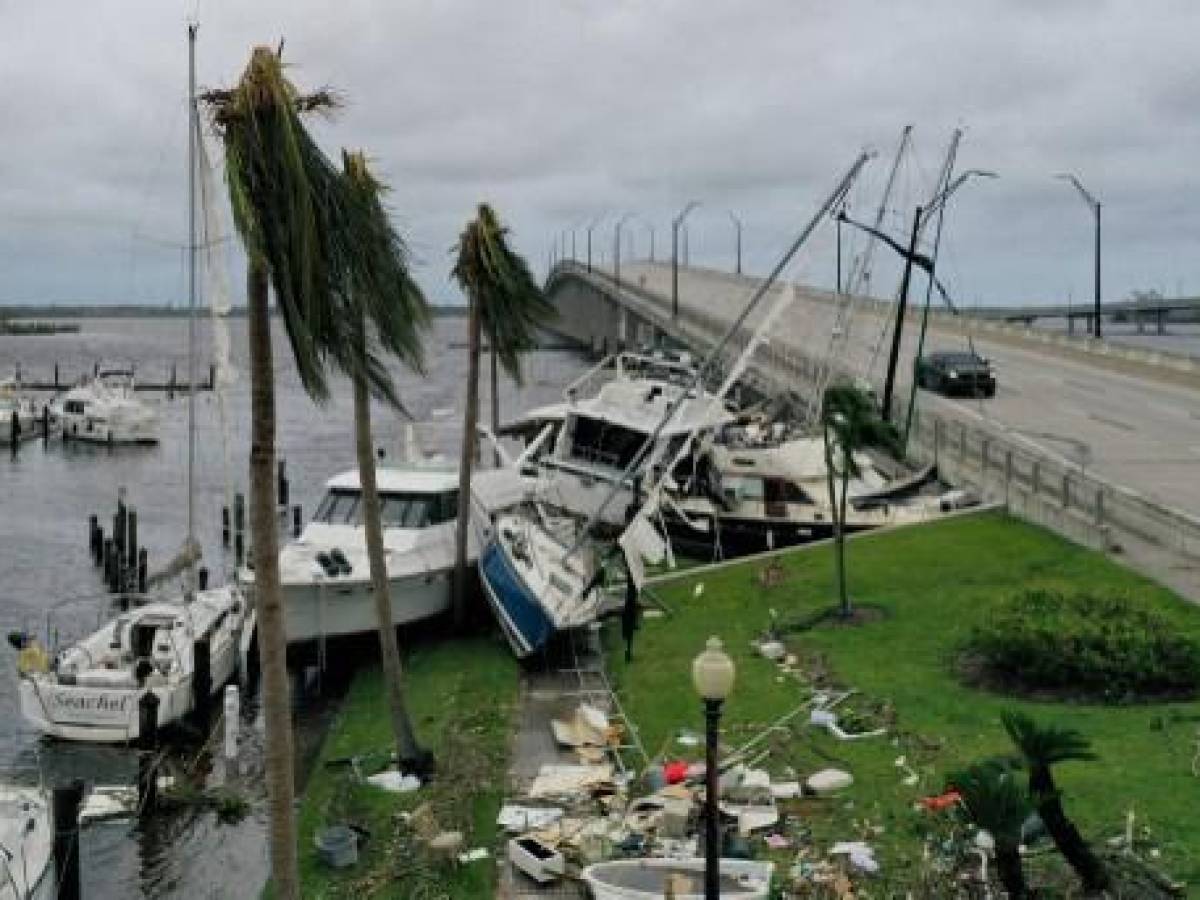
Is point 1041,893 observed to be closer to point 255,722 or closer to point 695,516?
point 255,722

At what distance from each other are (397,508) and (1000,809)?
59.5 ft

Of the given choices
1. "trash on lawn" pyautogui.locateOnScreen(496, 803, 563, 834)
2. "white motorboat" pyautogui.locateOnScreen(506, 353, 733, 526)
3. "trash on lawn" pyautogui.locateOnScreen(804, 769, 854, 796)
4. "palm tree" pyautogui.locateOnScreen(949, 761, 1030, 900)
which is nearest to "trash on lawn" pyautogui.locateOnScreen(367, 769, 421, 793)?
"trash on lawn" pyautogui.locateOnScreen(496, 803, 563, 834)

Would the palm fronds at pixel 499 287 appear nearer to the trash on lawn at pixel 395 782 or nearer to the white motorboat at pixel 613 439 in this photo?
the white motorboat at pixel 613 439

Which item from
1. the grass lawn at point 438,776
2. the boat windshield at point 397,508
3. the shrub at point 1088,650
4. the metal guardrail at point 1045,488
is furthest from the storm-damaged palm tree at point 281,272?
the metal guardrail at point 1045,488

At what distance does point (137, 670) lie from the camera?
24906 mm

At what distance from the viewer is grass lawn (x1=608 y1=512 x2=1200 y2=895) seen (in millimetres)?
16109

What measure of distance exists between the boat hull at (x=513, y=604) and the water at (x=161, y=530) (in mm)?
3440

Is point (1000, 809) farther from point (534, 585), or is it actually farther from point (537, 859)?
point (534, 585)

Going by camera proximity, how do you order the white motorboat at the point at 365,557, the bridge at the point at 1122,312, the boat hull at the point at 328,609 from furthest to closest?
the bridge at the point at 1122,312, the white motorboat at the point at 365,557, the boat hull at the point at 328,609

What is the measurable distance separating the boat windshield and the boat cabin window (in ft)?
26.1

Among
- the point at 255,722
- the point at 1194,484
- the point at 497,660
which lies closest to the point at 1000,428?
the point at 1194,484

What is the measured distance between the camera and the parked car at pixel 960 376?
48.2 meters

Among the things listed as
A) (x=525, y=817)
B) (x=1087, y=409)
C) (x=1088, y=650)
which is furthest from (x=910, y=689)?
(x=1087, y=409)

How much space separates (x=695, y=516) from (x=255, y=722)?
13284mm
